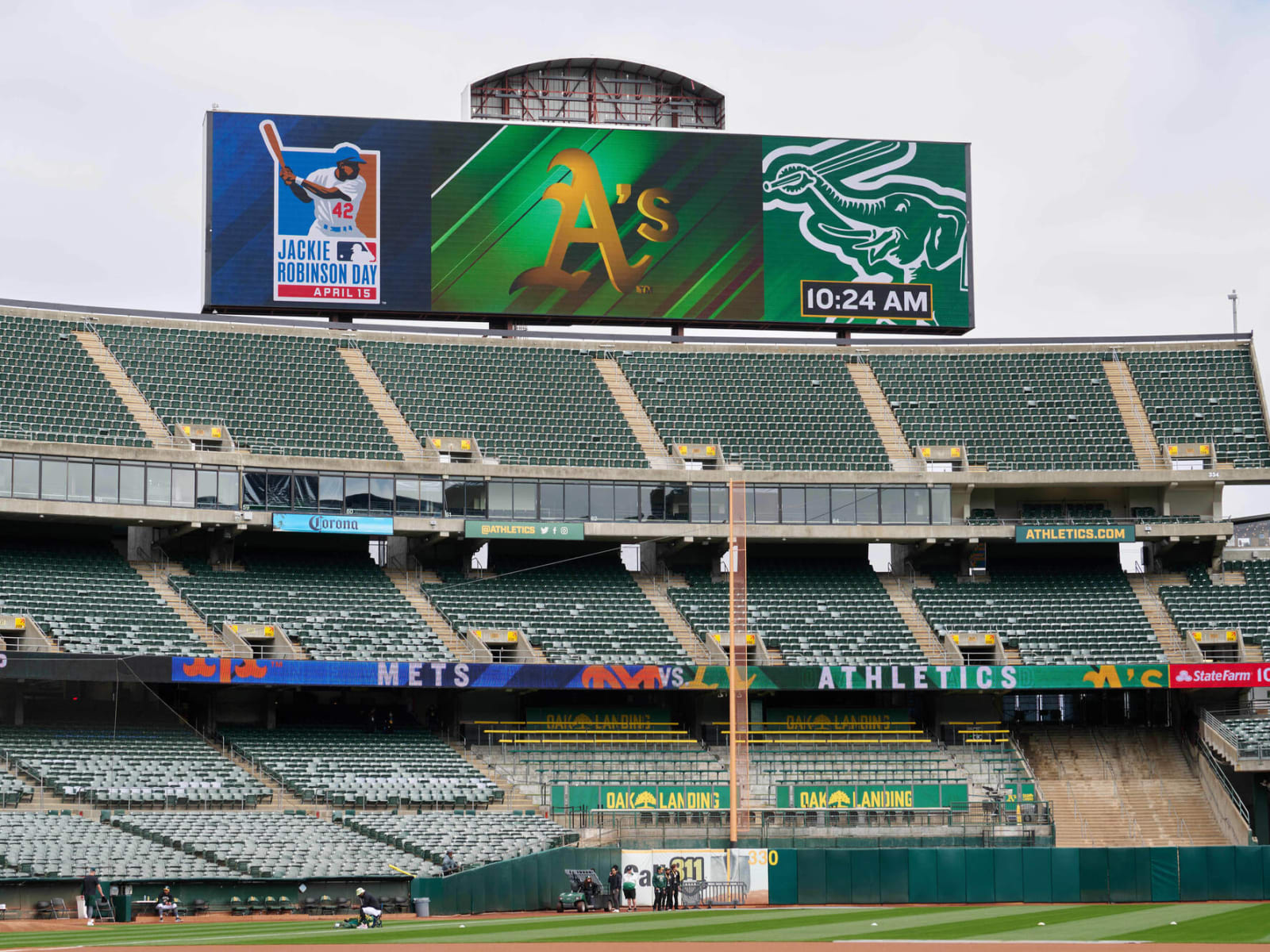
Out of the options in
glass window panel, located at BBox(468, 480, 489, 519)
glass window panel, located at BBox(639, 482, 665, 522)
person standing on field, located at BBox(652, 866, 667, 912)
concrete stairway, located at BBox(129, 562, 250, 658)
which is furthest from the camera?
glass window panel, located at BBox(639, 482, 665, 522)

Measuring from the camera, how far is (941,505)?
2432 inches

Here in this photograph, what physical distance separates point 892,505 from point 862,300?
31.7 ft

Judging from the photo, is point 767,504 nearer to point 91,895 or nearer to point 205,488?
point 205,488

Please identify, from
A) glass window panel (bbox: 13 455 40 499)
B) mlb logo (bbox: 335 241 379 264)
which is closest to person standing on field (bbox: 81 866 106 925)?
glass window panel (bbox: 13 455 40 499)

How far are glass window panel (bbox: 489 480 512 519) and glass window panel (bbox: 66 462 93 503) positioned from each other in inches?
503

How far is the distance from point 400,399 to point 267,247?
23.8 ft

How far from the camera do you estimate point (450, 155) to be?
65812 mm

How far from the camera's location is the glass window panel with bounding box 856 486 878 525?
61.2m

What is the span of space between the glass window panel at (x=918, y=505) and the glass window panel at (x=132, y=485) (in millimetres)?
25268

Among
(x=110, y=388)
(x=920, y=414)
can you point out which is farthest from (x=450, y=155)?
(x=920, y=414)

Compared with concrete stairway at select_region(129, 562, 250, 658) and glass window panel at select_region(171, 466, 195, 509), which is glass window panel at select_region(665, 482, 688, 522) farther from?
glass window panel at select_region(171, 466, 195, 509)

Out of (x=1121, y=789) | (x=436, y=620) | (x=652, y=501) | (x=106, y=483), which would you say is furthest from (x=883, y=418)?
(x=106, y=483)

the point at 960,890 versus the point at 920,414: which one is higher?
the point at 920,414

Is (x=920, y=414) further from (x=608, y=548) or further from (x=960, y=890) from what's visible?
(x=960, y=890)
